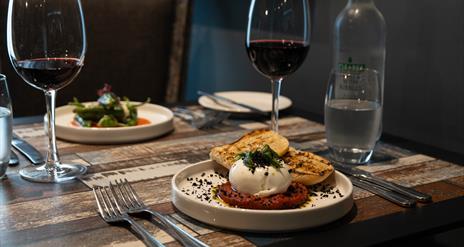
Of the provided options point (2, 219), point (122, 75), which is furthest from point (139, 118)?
point (122, 75)

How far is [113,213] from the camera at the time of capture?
1.00 meters

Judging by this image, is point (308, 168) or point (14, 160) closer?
point (308, 168)

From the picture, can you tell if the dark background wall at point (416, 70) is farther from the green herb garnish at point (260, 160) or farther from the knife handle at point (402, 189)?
the green herb garnish at point (260, 160)

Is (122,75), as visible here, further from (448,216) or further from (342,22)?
(448,216)

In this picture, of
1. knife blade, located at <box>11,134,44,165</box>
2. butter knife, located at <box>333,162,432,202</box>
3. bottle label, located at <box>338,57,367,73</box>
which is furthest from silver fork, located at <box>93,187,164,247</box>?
bottle label, located at <box>338,57,367,73</box>

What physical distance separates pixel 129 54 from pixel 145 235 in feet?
6.95

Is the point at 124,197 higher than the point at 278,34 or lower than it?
lower

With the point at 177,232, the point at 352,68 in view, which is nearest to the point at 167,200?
the point at 177,232

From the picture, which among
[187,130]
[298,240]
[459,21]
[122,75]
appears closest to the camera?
[298,240]

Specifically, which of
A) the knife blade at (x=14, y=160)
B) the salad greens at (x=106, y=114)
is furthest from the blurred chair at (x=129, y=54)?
the knife blade at (x=14, y=160)

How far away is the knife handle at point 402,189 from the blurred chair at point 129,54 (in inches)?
72.1

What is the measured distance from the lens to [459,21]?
1.77m

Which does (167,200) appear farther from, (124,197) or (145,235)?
(145,235)

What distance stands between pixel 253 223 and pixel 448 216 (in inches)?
13.4
